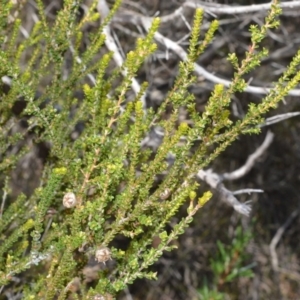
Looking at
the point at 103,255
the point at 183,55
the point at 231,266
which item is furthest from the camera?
the point at 231,266

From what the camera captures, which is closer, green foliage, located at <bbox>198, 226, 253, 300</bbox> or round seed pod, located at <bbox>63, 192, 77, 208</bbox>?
round seed pod, located at <bbox>63, 192, 77, 208</bbox>

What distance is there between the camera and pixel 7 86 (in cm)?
324

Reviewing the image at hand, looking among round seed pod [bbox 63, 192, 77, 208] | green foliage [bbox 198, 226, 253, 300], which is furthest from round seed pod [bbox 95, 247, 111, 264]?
green foliage [bbox 198, 226, 253, 300]

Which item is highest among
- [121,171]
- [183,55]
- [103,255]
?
[183,55]

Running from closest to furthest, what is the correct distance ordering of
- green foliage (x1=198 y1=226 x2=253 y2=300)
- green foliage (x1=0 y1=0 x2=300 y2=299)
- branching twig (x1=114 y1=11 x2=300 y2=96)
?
green foliage (x1=0 y1=0 x2=300 y2=299), branching twig (x1=114 y1=11 x2=300 y2=96), green foliage (x1=198 y1=226 x2=253 y2=300)

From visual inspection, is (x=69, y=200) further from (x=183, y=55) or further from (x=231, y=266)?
(x=231, y=266)

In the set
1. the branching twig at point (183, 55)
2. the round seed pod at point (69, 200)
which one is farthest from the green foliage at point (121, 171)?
the branching twig at point (183, 55)

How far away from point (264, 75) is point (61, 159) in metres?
3.64

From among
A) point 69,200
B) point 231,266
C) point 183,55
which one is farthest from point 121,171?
point 231,266

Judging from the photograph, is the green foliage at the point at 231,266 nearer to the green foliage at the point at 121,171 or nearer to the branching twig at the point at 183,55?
the branching twig at the point at 183,55

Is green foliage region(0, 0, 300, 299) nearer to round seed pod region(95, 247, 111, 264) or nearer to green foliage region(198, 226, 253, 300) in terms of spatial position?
round seed pod region(95, 247, 111, 264)

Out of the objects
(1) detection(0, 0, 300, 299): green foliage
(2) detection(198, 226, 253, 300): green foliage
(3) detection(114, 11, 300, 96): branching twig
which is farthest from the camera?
(2) detection(198, 226, 253, 300): green foliage

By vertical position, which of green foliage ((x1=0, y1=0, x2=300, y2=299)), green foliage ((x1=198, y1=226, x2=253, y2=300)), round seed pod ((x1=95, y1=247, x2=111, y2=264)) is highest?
green foliage ((x1=0, y1=0, x2=300, y2=299))

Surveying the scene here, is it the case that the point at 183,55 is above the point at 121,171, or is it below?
above
